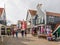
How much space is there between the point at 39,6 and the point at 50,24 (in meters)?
10.3

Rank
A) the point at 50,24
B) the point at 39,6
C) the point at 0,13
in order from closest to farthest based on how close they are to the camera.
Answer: the point at 50,24 < the point at 39,6 < the point at 0,13

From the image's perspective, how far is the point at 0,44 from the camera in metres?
22.1

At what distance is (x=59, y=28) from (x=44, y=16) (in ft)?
34.0

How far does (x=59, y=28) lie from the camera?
32.9 metres

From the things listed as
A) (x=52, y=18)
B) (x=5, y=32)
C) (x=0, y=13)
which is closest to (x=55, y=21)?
(x=52, y=18)

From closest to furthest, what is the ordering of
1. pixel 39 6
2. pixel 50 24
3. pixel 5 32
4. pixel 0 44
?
pixel 0 44 → pixel 50 24 → pixel 5 32 → pixel 39 6

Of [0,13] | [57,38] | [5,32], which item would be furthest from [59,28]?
[0,13]

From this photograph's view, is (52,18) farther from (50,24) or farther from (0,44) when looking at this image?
(0,44)

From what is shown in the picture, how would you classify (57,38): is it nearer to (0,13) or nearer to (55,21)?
(55,21)

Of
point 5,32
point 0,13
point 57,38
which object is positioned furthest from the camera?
point 0,13

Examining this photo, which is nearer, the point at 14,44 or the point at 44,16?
the point at 14,44

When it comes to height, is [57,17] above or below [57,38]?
above

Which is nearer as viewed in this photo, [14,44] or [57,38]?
[14,44]

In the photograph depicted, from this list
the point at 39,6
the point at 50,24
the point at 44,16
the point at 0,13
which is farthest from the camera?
the point at 0,13
